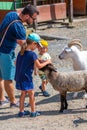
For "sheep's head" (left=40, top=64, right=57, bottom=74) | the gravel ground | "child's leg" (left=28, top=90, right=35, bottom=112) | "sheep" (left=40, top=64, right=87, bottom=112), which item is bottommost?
the gravel ground

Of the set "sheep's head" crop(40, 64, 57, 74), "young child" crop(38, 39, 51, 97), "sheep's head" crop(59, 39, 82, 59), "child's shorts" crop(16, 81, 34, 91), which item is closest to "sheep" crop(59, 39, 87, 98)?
"sheep's head" crop(59, 39, 82, 59)

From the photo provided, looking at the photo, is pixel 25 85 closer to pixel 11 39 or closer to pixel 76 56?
pixel 11 39

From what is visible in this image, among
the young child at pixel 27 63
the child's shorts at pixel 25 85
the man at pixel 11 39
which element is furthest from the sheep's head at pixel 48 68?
the man at pixel 11 39

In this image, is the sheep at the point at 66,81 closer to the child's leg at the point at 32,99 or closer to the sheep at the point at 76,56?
the child's leg at the point at 32,99

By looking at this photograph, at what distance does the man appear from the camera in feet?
20.3

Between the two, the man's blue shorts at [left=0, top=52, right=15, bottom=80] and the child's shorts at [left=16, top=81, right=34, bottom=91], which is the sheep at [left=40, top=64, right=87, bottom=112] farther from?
the man's blue shorts at [left=0, top=52, right=15, bottom=80]

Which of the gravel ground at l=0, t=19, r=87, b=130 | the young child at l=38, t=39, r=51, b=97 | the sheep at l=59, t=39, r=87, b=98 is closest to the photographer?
the gravel ground at l=0, t=19, r=87, b=130

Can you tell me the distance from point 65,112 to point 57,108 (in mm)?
260

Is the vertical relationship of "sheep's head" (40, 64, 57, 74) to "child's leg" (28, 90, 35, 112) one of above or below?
above

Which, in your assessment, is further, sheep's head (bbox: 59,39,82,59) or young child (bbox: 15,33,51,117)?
sheep's head (bbox: 59,39,82,59)

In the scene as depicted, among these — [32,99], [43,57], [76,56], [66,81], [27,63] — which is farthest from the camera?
[76,56]

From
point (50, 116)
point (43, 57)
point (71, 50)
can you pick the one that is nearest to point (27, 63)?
point (50, 116)

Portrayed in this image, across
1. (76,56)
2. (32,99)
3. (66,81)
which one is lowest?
(32,99)

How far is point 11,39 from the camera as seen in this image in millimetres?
6406
